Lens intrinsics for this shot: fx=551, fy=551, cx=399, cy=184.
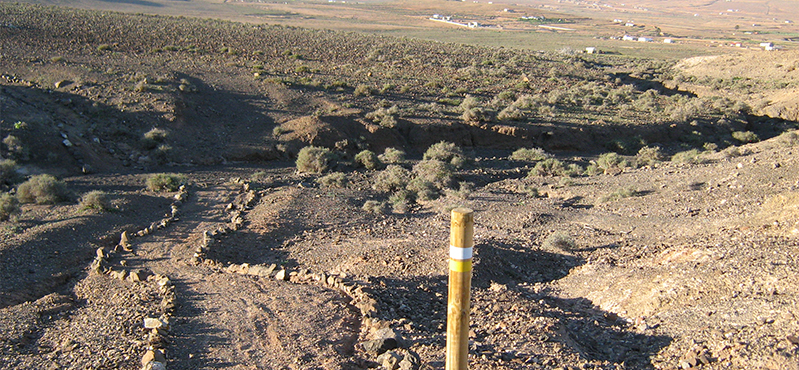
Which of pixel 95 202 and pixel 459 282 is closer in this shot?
pixel 459 282

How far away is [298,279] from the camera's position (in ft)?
28.4

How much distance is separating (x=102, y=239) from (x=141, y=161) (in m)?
7.63

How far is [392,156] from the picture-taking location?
1978 centimetres

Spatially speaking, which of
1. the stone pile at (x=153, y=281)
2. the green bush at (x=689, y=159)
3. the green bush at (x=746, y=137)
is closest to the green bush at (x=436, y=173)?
the stone pile at (x=153, y=281)

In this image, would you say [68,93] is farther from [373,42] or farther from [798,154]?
[798,154]

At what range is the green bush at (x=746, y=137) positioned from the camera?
24.2 metres

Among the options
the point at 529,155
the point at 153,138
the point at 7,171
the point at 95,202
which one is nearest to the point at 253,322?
the point at 95,202

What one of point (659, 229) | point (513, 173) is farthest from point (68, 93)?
point (659, 229)

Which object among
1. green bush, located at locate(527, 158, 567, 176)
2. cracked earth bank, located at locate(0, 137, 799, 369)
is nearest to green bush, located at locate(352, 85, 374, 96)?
green bush, located at locate(527, 158, 567, 176)

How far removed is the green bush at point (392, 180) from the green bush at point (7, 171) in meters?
10.4

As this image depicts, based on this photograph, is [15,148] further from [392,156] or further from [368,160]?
[392,156]

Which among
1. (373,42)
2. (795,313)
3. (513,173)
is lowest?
(513,173)

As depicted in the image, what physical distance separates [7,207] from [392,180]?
9.46 metres

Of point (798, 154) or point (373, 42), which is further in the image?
point (373, 42)
